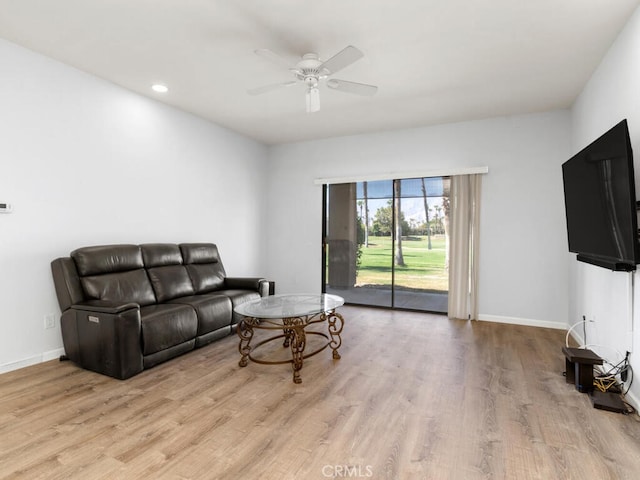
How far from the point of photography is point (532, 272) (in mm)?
4395

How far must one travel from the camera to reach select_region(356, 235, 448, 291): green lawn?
4.98m

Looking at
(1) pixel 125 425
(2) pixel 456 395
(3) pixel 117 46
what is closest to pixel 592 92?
(2) pixel 456 395

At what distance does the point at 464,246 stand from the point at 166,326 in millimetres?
3772

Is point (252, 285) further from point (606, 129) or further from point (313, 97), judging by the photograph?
point (606, 129)

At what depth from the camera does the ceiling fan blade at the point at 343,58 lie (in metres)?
2.28

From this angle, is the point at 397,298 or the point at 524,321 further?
the point at 397,298

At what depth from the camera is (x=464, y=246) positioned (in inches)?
184

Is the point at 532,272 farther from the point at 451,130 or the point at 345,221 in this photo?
the point at 345,221

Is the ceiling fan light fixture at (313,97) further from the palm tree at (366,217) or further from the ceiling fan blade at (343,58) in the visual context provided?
the palm tree at (366,217)

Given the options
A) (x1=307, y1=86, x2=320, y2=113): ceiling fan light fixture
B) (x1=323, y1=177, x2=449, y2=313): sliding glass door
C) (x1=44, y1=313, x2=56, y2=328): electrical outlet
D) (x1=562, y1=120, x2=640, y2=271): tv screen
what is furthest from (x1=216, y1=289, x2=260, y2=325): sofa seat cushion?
(x1=562, y1=120, x2=640, y2=271): tv screen

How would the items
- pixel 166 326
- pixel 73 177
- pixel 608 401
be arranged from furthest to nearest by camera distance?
1. pixel 73 177
2. pixel 166 326
3. pixel 608 401

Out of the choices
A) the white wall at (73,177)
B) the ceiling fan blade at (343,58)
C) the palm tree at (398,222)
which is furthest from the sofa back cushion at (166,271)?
the palm tree at (398,222)

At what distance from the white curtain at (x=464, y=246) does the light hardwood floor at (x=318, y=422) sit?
4.77 ft

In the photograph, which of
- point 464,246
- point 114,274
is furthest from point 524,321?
point 114,274
